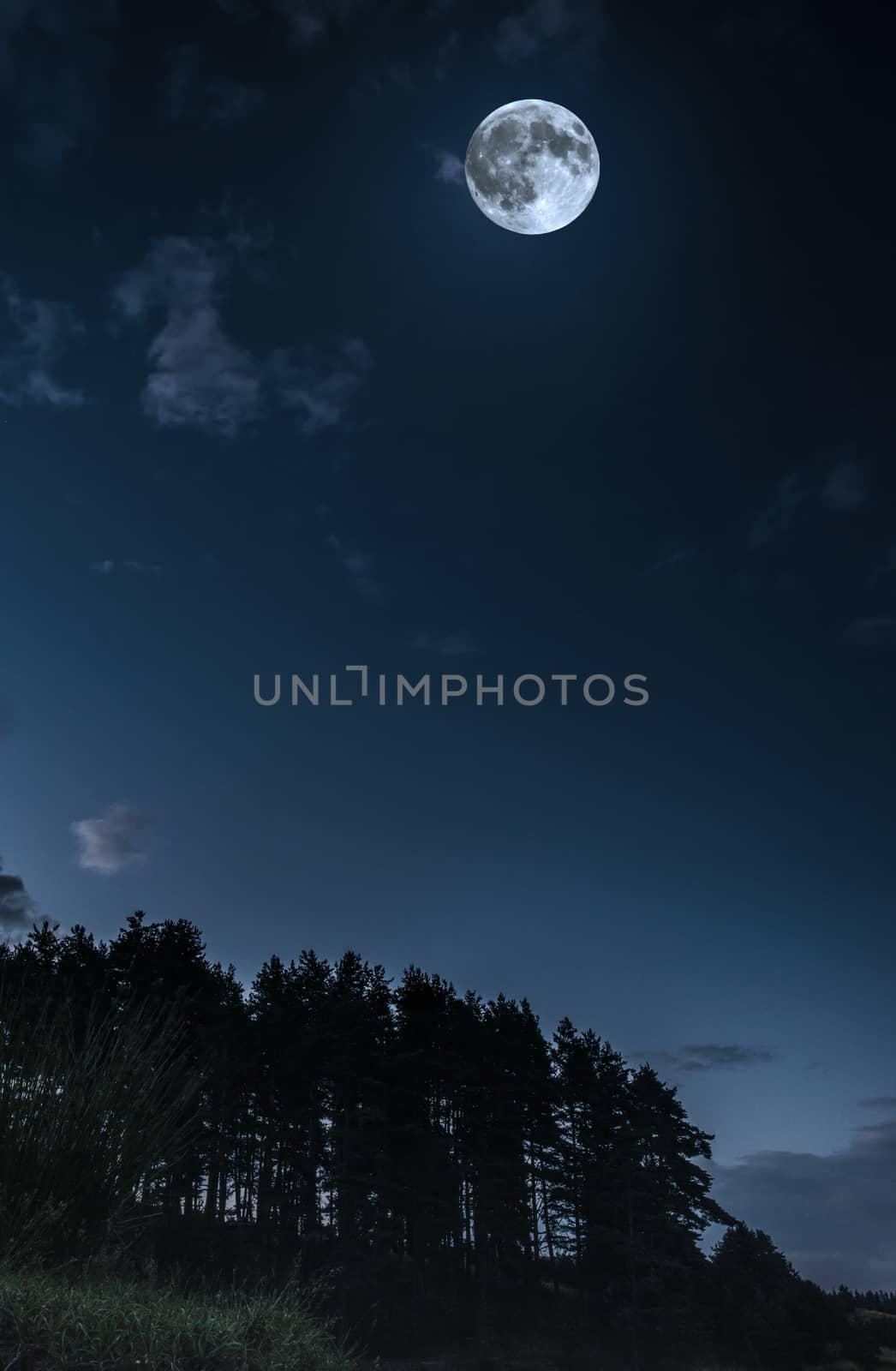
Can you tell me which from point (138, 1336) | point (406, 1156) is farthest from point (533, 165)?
point (406, 1156)

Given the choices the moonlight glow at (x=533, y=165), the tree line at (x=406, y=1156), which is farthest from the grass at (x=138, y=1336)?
the tree line at (x=406, y=1156)

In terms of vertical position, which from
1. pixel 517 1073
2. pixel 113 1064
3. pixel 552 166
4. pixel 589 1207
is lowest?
pixel 589 1207

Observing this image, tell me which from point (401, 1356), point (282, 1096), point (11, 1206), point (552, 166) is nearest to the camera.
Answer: point (11, 1206)

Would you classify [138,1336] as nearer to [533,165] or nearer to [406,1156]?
[533,165]

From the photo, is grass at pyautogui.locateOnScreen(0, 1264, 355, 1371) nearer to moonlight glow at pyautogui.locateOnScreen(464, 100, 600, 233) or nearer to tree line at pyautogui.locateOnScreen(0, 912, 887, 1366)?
moonlight glow at pyautogui.locateOnScreen(464, 100, 600, 233)

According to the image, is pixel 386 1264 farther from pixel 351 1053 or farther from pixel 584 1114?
pixel 584 1114

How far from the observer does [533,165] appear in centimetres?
2283

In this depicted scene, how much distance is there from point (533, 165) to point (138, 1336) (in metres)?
23.3

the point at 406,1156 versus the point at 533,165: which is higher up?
the point at 533,165

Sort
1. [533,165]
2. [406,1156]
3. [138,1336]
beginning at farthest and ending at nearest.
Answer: [406,1156] → [533,165] → [138,1336]

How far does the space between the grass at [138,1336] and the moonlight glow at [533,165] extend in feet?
74.1

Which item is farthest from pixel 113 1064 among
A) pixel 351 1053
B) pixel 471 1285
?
pixel 471 1285

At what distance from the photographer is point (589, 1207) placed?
46.8 m

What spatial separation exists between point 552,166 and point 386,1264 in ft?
127
